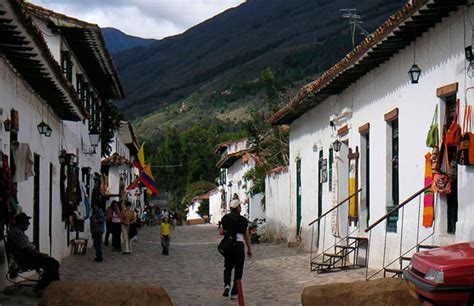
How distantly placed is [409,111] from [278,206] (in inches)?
643

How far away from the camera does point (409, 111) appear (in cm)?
1569

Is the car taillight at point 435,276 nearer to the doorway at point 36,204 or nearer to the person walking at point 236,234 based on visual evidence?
the person walking at point 236,234

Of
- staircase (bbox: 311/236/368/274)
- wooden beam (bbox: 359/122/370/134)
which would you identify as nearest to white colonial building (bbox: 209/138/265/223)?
staircase (bbox: 311/236/368/274)

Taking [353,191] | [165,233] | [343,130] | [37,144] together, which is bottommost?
[165,233]

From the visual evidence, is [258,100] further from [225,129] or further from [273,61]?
[273,61]

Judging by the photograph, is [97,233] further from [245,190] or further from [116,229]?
[245,190]

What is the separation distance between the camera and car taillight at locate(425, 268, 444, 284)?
8773 mm

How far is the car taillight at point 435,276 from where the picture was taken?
8773mm

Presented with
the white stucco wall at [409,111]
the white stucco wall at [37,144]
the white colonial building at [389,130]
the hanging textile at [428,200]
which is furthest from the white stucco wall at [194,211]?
the hanging textile at [428,200]

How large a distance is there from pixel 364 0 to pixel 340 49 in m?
67.7

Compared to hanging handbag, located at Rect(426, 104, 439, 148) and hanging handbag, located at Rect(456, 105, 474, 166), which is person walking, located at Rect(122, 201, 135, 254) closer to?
hanging handbag, located at Rect(426, 104, 439, 148)

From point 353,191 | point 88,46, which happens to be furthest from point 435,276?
point 88,46

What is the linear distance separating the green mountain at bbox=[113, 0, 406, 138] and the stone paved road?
44.2 meters

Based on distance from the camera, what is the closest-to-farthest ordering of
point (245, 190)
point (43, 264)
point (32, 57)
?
1. point (43, 264)
2. point (32, 57)
3. point (245, 190)
